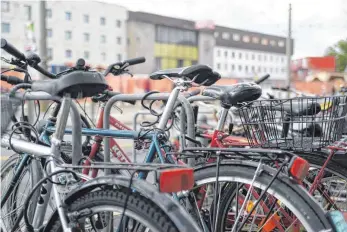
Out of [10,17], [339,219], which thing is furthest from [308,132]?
[10,17]

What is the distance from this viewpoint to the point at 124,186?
1.58 meters

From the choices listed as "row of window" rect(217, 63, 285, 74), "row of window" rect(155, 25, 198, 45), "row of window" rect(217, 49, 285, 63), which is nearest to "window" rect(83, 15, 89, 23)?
"row of window" rect(155, 25, 198, 45)

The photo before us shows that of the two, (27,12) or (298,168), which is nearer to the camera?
(298,168)

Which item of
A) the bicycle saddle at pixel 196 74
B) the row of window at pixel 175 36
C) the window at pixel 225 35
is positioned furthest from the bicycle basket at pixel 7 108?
the window at pixel 225 35

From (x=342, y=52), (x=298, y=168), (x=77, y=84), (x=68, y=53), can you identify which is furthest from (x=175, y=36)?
(x=298, y=168)

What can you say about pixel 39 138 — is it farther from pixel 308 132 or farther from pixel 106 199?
pixel 308 132

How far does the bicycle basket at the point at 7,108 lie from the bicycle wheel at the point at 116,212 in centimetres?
103

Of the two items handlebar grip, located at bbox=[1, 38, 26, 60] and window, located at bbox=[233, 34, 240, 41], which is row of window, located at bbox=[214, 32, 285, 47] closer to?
window, located at bbox=[233, 34, 240, 41]

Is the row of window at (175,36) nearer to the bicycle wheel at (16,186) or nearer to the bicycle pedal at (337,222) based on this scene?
the bicycle wheel at (16,186)

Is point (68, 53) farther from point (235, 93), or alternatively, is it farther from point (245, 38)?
point (235, 93)

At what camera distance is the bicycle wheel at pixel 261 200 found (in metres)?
1.63

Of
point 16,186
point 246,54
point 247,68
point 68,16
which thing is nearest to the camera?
point 16,186

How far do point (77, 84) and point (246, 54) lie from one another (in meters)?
76.2

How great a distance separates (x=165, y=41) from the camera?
5834cm
